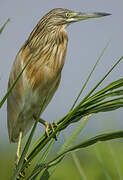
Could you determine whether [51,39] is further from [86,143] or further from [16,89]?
[86,143]

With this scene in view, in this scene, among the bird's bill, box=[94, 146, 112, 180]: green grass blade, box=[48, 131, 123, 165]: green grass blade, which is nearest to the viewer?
box=[48, 131, 123, 165]: green grass blade

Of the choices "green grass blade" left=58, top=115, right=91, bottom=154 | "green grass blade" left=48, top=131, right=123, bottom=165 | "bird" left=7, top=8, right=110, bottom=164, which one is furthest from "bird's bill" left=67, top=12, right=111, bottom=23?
"green grass blade" left=48, top=131, right=123, bottom=165

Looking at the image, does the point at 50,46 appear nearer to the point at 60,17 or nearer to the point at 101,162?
the point at 60,17

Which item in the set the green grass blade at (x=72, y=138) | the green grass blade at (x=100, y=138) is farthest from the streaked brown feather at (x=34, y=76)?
the green grass blade at (x=100, y=138)

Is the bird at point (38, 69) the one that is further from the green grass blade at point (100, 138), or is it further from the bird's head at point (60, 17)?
the green grass blade at point (100, 138)

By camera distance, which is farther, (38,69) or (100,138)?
(38,69)

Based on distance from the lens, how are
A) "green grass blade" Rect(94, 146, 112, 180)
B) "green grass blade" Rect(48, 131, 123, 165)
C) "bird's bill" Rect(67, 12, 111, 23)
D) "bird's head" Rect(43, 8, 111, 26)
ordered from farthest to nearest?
1. "bird's head" Rect(43, 8, 111, 26)
2. "bird's bill" Rect(67, 12, 111, 23)
3. "green grass blade" Rect(94, 146, 112, 180)
4. "green grass blade" Rect(48, 131, 123, 165)

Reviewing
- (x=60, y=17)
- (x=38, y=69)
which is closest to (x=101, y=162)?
(x=38, y=69)

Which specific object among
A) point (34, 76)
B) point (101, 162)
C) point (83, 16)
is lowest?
point (101, 162)

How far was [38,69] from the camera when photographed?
139 cm

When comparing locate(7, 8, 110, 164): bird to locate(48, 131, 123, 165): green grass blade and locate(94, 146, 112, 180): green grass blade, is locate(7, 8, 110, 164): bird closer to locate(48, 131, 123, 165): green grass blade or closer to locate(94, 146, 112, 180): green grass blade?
locate(94, 146, 112, 180): green grass blade

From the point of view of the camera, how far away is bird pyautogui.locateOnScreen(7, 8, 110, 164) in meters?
1.38

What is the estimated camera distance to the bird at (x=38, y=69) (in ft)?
4.51

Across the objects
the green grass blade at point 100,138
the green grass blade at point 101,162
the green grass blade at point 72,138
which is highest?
the green grass blade at point 72,138
